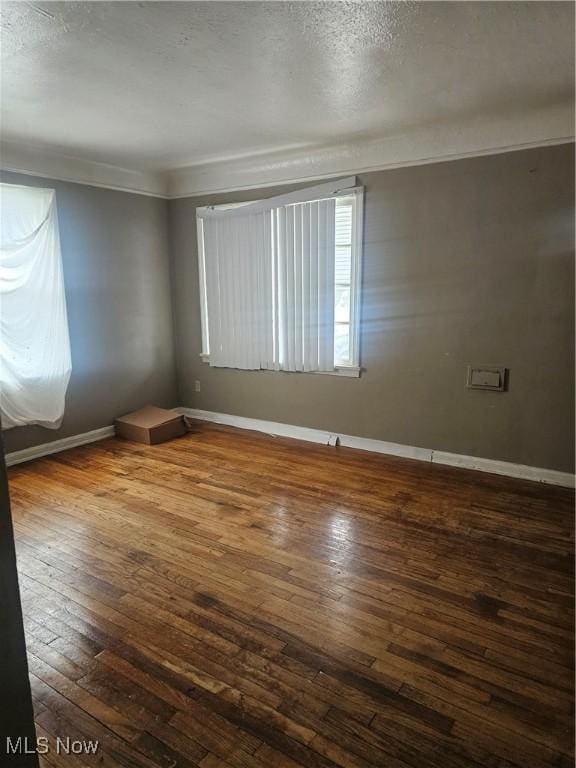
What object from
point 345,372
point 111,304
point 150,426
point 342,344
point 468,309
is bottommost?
point 150,426

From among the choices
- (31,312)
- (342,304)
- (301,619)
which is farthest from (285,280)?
(301,619)

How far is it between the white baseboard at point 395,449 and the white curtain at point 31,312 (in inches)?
61.6

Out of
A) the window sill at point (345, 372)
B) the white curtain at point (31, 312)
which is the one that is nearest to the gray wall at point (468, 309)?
the window sill at point (345, 372)

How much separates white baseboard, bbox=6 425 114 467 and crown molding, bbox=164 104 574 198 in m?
2.45

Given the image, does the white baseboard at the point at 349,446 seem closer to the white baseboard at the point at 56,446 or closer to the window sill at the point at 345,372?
the white baseboard at the point at 56,446

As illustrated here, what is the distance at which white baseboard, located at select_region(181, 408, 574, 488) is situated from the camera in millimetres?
3322

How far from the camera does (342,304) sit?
394cm

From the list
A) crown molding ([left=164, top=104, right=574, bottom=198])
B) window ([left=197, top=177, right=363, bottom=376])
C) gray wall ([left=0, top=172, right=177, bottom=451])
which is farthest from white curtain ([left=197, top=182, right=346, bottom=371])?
gray wall ([left=0, top=172, right=177, bottom=451])

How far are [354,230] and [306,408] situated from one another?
1588 mm

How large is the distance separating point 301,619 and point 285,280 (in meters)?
2.86

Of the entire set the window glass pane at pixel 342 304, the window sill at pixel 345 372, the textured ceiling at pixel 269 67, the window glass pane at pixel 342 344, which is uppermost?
the textured ceiling at pixel 269 67

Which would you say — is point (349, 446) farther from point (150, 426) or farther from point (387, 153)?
point (387, 153)

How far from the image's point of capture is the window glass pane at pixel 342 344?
398 centimetres

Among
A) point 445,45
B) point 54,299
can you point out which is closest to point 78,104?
point 54,299
